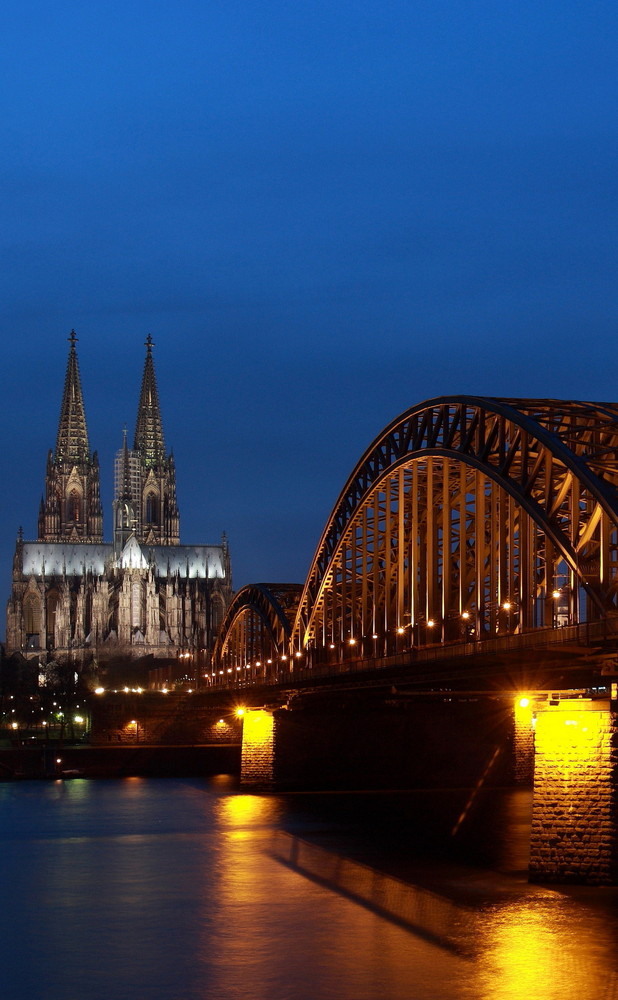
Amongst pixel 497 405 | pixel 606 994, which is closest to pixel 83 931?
pixel 606 994

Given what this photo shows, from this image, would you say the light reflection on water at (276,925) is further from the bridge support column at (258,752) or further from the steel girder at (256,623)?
the steel girder at (256,623)

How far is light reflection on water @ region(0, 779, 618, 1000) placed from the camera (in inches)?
1443

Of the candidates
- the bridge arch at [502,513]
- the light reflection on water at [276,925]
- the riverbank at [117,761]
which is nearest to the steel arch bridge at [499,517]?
the bridge arch at [502,513]

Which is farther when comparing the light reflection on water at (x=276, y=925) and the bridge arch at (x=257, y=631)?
the bridge arch at (x=257, y=631)

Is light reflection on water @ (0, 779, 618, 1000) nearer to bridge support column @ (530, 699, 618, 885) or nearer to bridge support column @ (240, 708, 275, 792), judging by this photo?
bridge support column @ (530, 699, 618, 885)

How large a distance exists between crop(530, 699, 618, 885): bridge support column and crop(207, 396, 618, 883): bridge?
59 mm

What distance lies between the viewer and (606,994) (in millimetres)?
34750

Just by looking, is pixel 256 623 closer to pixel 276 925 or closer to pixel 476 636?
pixel 476 636

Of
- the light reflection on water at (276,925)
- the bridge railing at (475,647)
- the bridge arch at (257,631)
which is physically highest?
the bridge arch at (257,631)

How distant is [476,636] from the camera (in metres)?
59.6

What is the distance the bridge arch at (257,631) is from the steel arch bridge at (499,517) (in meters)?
20.2

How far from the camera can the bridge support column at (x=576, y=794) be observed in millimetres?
45156

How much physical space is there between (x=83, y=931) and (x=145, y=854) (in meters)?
18.5

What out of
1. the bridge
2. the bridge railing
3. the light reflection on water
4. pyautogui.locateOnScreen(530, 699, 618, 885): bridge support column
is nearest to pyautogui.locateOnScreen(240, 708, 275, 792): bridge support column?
the bridge
